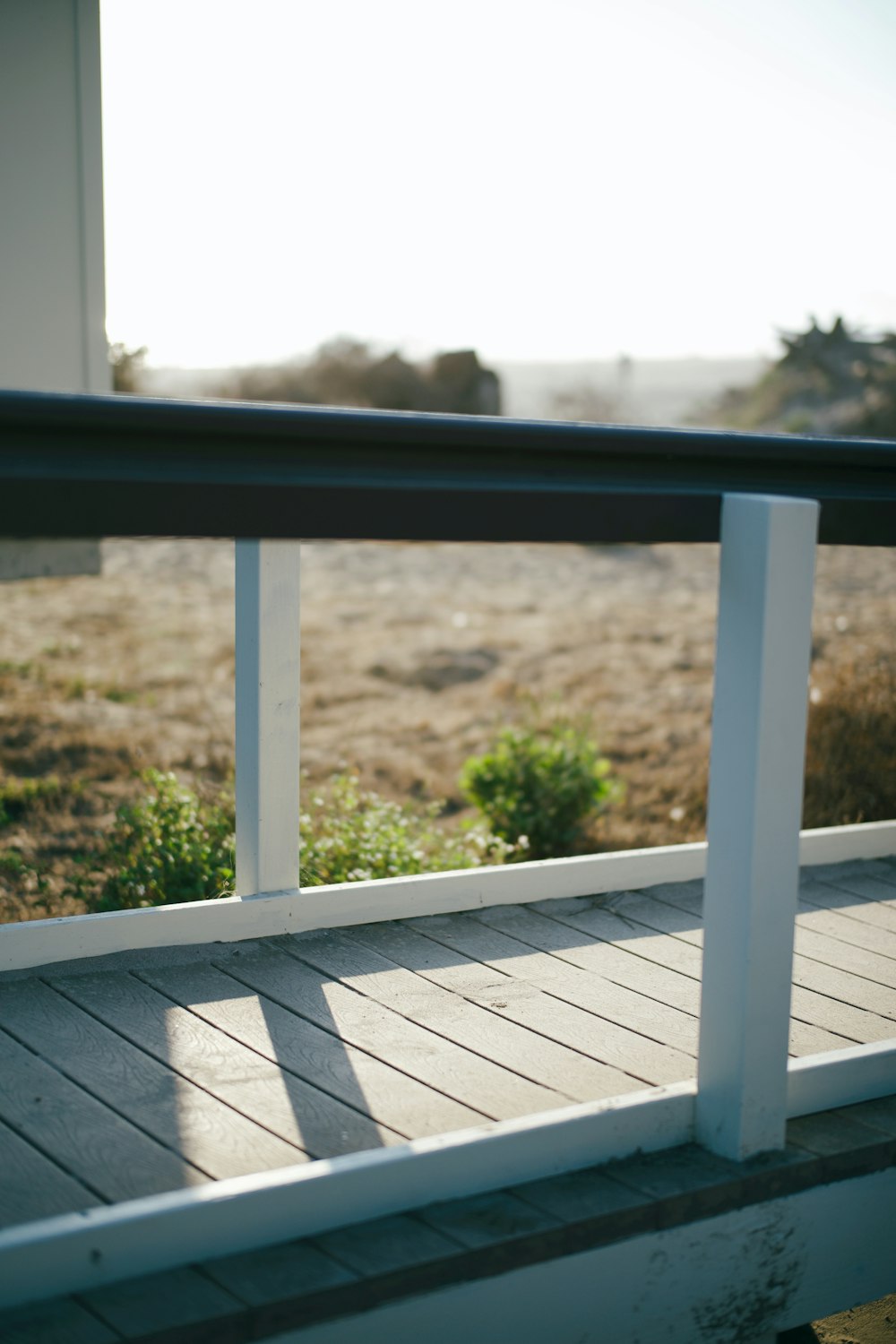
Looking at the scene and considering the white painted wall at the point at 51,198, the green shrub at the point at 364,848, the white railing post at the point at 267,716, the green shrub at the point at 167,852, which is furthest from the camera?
the white painted wall at the point at 51,198

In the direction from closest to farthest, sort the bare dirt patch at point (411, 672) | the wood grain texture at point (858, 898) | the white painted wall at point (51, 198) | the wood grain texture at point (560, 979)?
the wood grain texture at point (560, 979), the wood grain texture at point (858, 898), the white painted wall at point (51, 198), the bare dirt patch at point (411, 672)

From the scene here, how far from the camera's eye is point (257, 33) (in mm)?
15859

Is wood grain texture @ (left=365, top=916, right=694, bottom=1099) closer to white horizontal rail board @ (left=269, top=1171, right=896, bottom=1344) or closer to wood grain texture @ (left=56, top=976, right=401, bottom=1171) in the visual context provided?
white horizontal rail board @ (left=269, top=1171, right=896, bottom=1344)

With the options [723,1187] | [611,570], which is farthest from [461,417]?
[611,570]

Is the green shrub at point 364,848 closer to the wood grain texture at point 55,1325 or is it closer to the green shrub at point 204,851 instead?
the green shrub at point 204,851

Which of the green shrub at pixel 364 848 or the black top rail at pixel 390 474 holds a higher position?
the black top rail at pixel 390 474

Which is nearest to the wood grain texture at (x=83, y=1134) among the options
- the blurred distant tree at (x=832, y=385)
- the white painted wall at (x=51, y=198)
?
the white painted wall at (x=51, y=198)

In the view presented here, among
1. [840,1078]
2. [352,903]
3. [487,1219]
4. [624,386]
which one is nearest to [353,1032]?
[352,903]

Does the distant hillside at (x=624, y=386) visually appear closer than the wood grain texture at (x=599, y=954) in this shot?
No

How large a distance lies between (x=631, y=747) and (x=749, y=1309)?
5.53 meters

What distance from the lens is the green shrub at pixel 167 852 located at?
344 cm

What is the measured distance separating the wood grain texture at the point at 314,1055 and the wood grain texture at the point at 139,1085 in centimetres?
14

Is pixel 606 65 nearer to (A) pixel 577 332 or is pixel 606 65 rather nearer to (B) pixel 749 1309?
(A) pixel 577 332

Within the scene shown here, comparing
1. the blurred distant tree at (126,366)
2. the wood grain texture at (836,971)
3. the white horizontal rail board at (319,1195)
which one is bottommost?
→ the wood grain texture at (836,971)
